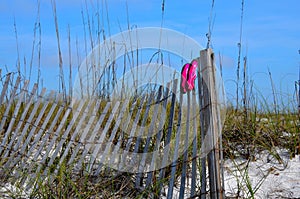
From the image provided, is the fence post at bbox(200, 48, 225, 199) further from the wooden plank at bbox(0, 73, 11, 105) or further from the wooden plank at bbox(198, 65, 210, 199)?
the wooden plank at bbox(0, 73, 11, 105)

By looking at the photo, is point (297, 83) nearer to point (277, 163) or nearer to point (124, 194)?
point (277, 163)

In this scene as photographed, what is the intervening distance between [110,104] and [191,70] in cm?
120

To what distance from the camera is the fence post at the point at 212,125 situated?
1.93 meters

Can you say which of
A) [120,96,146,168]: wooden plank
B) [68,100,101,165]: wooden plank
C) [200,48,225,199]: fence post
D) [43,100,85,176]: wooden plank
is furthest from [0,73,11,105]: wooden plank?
[200,48,225,199]: fence post

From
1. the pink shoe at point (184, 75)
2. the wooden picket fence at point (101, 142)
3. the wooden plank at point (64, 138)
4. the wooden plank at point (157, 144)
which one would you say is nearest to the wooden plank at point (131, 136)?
the wooden picket fence at point (101, 142)

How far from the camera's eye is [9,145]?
3.25 meters

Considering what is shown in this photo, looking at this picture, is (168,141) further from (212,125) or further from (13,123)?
(13,123)

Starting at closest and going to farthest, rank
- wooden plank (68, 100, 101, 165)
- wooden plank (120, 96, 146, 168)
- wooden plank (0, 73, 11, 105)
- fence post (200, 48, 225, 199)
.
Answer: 1. fence post (200, 48, 225, 199)
2. wooden plank (120, 96, 146, 168)
3. wooden plank (68, 100, 101, 165)
4. wooden plank (0, 73, 11, 105)

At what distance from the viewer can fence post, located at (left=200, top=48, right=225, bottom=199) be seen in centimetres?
193

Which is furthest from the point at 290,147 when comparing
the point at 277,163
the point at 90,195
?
the point at 90,195

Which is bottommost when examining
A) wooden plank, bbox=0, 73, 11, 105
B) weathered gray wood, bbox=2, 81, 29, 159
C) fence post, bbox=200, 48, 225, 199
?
fence post, bbox=200, 48, 225, 199

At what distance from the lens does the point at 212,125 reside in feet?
6.34

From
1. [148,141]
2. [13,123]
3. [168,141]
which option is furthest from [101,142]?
[13,123]

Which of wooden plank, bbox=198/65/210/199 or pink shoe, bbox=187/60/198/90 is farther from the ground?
pink shoe, bbox=187/60/198/90
